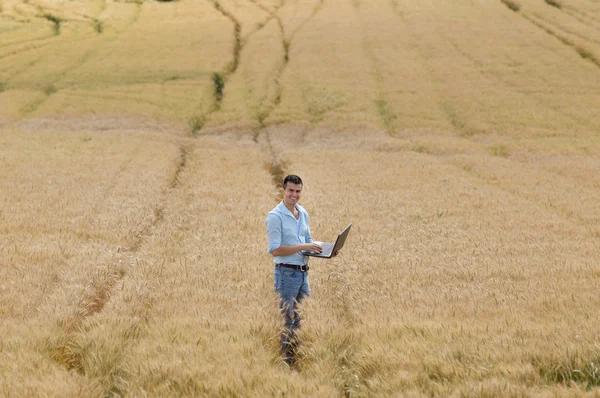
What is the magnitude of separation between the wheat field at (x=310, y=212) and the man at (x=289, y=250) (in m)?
0.28

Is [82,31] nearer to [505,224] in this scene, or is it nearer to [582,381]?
[505,224]

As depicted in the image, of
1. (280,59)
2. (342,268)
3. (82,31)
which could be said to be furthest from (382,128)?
(82,31)

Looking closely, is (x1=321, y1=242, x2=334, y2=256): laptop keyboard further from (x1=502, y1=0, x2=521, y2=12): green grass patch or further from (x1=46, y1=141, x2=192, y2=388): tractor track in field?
(x1=502, y1=0, x2=521, y2=12): green grass patch

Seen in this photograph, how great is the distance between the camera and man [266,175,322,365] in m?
7.47

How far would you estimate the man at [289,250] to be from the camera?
7.47 meters

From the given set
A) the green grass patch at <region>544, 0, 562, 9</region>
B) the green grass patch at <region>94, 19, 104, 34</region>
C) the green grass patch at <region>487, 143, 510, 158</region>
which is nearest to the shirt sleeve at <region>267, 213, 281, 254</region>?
the green grass patch at <region>487, 143, 510, 158</region>

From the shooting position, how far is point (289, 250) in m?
7.49

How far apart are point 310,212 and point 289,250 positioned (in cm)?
945

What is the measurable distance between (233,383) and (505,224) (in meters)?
11.6

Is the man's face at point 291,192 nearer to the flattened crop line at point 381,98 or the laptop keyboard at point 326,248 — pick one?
the laptop keyboard at point 326,248

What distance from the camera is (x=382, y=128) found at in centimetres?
3847

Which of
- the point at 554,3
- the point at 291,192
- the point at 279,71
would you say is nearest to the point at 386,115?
the point at 279,71

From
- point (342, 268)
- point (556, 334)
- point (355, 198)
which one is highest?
point (556, 334)

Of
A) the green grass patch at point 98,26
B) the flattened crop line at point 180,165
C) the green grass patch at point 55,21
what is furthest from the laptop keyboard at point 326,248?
the green grass patch at point 55,21
